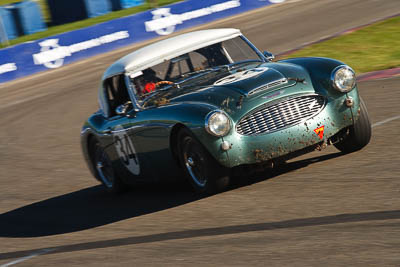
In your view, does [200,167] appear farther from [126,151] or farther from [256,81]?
[126,151]

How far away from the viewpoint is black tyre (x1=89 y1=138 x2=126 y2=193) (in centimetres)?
806

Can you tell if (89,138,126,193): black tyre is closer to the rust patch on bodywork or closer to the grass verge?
the rust patch on bodywork

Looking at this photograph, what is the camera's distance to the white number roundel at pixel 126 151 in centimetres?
731

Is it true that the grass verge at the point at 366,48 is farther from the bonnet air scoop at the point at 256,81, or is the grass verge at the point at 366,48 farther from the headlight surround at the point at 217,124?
the headlight surround at the point at 217,124

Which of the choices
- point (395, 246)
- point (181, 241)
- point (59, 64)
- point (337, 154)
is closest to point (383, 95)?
point (337, 154)

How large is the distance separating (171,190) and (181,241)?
204 centimetres

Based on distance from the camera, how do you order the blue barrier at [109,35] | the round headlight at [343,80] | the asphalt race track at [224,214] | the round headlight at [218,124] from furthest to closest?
the blue barrier at [109,35] → the round headlight at [343,80] → the round headlight at [218,124] → the asphalt race track at [224,214]

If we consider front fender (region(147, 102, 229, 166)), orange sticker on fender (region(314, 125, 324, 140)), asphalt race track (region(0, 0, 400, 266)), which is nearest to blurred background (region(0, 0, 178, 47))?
asphalt race track (region(0, 0, 400, 266))

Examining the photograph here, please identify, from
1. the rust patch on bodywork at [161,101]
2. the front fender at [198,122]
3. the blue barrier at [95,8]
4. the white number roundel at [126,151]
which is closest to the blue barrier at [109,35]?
the blue barrier at [95,8]

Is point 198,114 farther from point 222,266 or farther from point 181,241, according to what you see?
point 222,266

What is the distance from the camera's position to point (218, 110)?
609 centimetres

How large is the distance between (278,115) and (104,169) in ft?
9.06

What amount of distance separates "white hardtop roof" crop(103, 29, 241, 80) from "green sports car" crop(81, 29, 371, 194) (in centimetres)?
1

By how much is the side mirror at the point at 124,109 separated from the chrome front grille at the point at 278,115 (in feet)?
5.26
